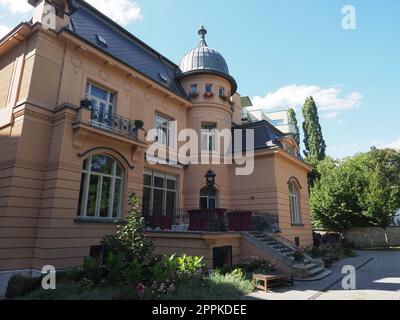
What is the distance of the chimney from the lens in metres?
12.4

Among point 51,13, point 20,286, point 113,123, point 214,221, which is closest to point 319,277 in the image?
point 214,221

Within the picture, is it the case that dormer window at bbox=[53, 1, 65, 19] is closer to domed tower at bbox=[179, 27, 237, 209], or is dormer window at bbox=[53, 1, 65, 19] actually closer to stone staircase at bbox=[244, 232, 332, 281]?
domed tower at bbox=[179, 27, 237, 209]

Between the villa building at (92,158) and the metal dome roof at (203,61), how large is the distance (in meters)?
2.64

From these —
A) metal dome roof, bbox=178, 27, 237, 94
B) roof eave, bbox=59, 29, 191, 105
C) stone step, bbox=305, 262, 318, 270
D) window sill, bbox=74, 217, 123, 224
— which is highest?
metal dome roof, bbox=178, 27, 237, 94

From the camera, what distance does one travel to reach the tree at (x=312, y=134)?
43.2 m

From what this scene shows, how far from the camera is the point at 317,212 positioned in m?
28.9

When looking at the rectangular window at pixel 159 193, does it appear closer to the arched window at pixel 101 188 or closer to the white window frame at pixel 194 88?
the arched window at pixel 101 188

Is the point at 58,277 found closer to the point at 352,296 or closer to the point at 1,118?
the point at 1,118

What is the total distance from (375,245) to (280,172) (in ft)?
58.0

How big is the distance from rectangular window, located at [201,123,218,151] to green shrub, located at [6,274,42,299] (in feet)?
41.6

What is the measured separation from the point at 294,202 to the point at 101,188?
49.8ft

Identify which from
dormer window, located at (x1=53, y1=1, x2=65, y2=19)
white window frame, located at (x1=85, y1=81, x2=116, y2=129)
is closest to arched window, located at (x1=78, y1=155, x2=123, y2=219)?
white window frame, located at (x1=85, y1=81, x2=116, y2=129)

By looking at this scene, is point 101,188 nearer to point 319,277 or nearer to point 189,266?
point 189,266
